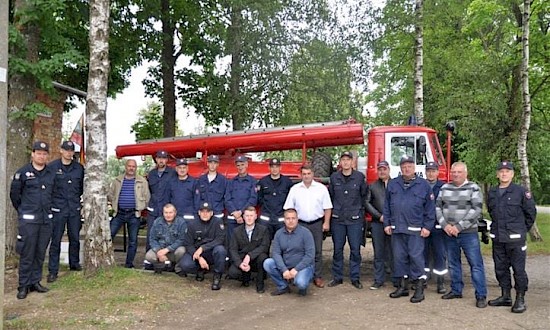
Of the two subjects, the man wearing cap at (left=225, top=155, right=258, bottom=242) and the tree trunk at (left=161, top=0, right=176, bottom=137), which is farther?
the tree trunk at (left=161, top=0, right=176, bottom=137)

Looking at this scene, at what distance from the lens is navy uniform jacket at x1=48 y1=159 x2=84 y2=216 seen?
7575 millimetres

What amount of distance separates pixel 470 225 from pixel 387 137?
2.63 m

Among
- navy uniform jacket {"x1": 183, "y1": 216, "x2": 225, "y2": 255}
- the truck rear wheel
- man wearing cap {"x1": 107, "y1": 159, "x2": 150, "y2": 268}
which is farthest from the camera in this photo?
the truck rear wheel

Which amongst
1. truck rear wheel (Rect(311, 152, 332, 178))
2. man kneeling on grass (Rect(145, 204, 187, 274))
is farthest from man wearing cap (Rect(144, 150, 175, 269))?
truck rear wheel (Rect(311, 152, 332, 178))

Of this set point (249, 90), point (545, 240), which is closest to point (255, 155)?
point (249, 90)

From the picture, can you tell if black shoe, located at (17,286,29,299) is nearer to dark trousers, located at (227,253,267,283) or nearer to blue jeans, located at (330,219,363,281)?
dark trousers, located at (227,253,267,283)

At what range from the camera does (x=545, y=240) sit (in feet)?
47.4

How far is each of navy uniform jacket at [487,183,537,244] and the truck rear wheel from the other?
11.8ft

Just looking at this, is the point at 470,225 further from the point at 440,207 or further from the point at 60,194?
the point at 60,194

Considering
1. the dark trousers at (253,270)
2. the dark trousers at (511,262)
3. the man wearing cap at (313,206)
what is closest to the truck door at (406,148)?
the man wearing cap at (313,206)

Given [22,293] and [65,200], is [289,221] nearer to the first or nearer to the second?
[65,200]

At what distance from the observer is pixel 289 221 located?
287 inches

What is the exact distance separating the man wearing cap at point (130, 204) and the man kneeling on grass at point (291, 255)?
2.66 metres

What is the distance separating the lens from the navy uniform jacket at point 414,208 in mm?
7133
